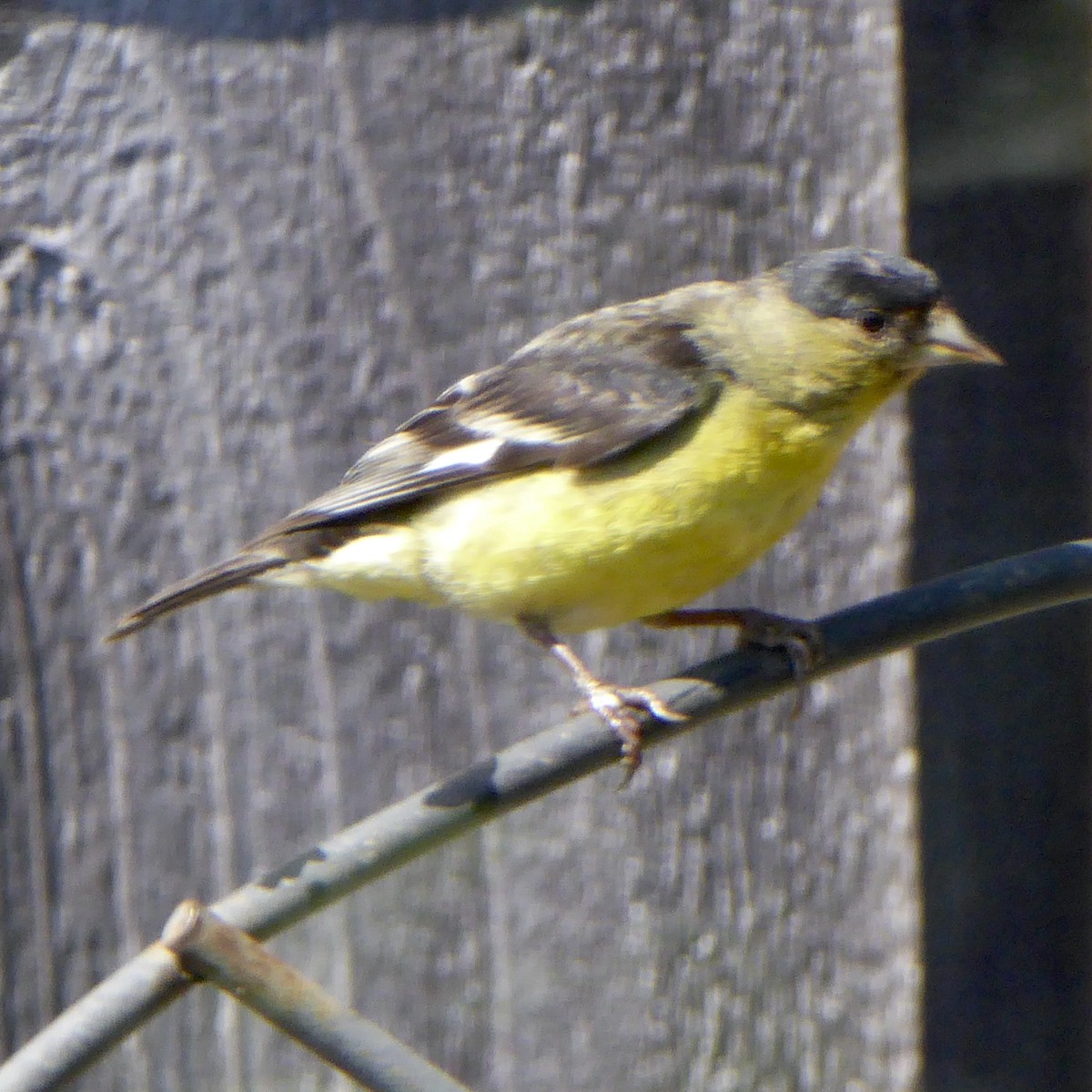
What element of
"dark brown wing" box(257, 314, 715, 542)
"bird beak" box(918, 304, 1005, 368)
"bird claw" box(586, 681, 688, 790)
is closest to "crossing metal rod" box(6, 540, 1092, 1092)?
"bird claw" box(586, 681, 688, 790)

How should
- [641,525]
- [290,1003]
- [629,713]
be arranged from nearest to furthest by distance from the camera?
[290,1003]
[629,713]
[641,525]

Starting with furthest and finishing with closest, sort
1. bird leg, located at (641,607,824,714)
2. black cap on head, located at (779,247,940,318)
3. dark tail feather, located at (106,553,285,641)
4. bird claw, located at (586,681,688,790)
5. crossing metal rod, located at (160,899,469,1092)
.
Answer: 1. black cap on head, located at (779,247,940,318)
2. dark tail feather, located at (106,553,285,641)
3. bird leg, located at (641,607,824,714)
4. bird claw, located at (586,681,688,790)
5. crossing metal rod, located at (160,899,469,1092)

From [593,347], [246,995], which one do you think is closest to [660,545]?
[593,347]

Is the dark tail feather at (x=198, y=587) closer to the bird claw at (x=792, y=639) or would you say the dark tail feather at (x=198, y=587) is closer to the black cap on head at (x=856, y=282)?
the bird claw at (x=792, y=639)

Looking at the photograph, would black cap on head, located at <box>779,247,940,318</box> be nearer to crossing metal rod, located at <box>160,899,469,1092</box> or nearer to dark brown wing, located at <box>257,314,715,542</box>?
dark brown wing, located at <box>257,314,715,542</box>

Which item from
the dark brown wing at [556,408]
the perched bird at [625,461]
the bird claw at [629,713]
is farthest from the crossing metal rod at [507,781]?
the dark brown wing at [556,408]

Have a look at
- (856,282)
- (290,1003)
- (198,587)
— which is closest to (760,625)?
(856,282)

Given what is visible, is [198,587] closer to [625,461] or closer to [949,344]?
[625,461]
